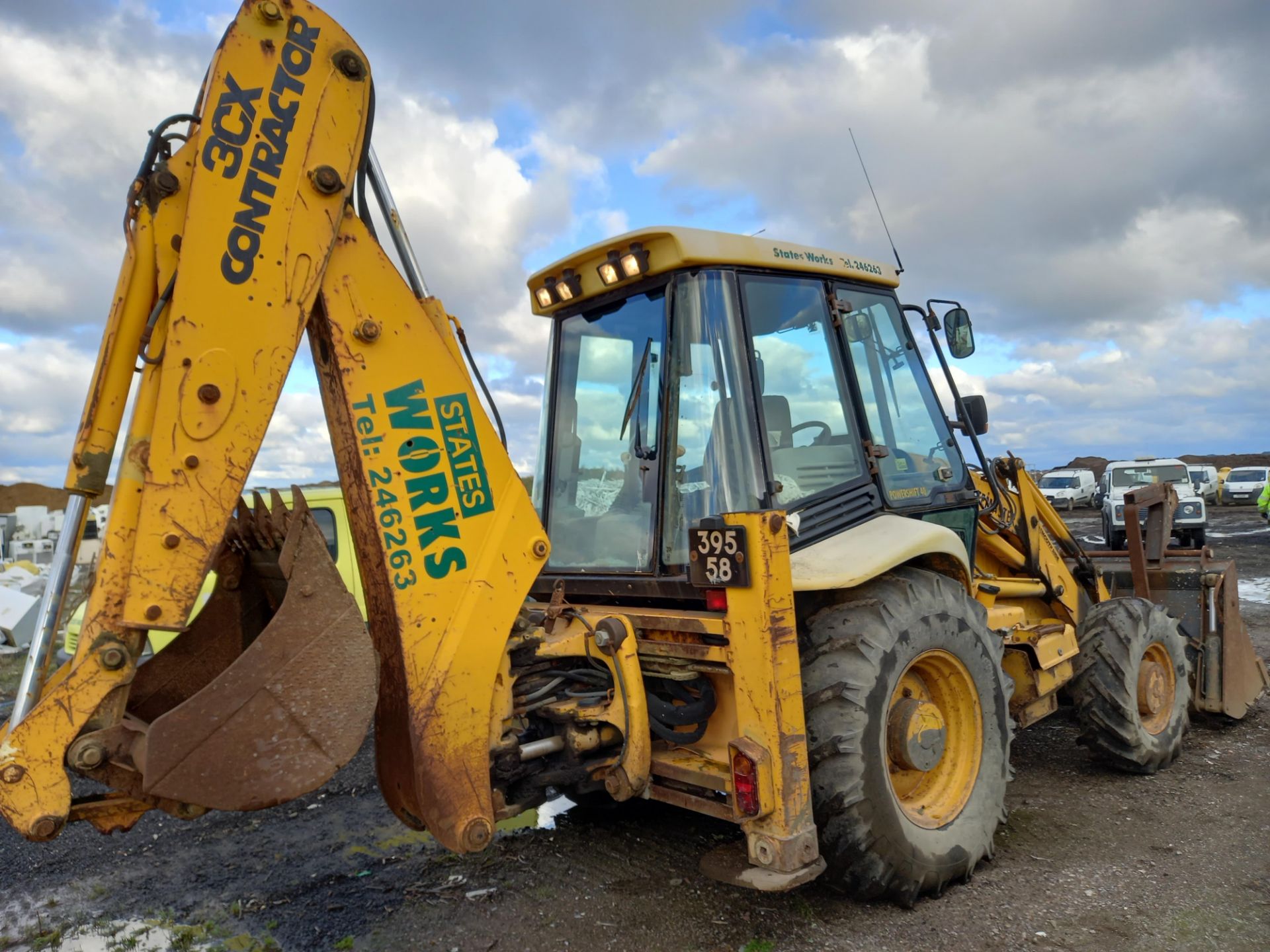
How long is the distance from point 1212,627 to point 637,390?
4.33 meters

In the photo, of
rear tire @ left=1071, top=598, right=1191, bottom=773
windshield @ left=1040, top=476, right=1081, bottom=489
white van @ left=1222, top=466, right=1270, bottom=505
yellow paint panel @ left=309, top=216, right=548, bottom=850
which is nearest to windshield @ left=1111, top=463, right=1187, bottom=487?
windshield @ left=1040, top=476, right=1081, bottom=489

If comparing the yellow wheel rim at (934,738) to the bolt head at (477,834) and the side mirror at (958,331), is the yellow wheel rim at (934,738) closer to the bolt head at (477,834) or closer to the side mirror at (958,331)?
the bolt head at (477,834)

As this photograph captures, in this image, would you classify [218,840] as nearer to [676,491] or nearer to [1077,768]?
[676,491]

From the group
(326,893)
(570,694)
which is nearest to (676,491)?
(570,694)

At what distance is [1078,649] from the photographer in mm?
4855

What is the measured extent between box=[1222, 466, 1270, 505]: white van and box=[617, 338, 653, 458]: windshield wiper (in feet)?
111

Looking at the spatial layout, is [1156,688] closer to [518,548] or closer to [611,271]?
[611,271]

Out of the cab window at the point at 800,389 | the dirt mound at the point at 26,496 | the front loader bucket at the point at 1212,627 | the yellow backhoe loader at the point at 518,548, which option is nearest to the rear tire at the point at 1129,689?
the yellow backhoe loader at the point at 518,548

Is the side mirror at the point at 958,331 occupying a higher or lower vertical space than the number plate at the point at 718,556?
higher

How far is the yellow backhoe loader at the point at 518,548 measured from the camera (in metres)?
2.38

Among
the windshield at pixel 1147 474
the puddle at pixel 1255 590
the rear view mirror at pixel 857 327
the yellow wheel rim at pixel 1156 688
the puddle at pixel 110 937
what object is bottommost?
the puddle at pixel 1255 590

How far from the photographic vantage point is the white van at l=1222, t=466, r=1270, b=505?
30734mm

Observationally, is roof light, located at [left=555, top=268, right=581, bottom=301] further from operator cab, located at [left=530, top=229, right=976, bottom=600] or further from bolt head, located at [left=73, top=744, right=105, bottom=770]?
bolt head, located at [left=73, top=744, right=105, bottom=770]

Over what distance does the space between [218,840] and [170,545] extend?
2848mm
